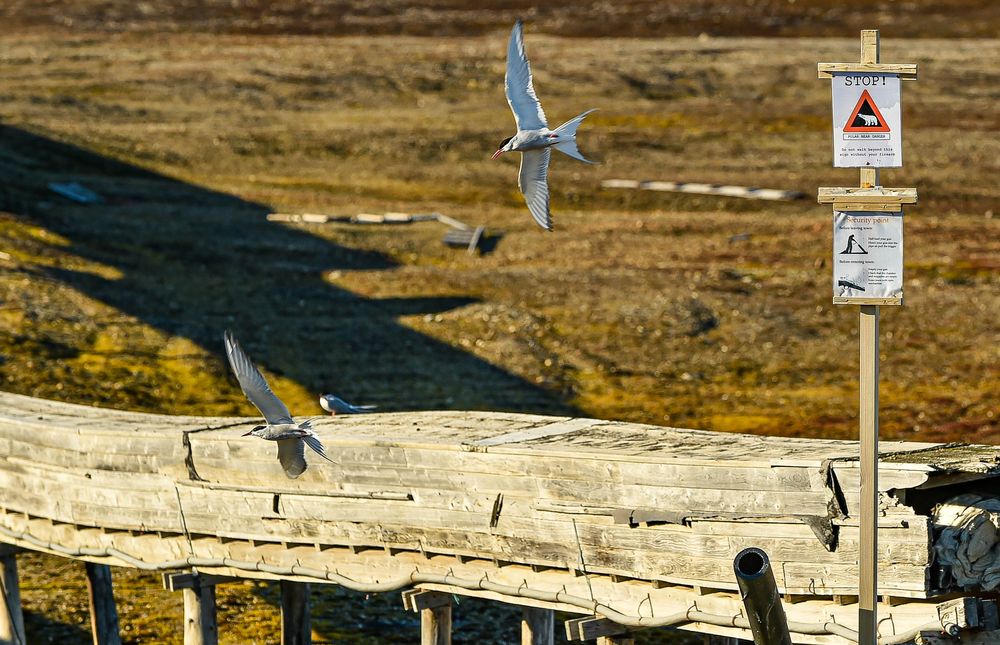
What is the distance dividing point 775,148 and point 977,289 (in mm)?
23972

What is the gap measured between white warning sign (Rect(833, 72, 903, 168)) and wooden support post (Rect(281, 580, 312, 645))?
33.6ft

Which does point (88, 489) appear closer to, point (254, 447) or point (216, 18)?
point (254, 447)

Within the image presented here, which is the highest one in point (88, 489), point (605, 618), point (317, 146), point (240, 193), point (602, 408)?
point (317, 146)

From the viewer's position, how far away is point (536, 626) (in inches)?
656

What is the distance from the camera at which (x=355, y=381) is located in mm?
35688

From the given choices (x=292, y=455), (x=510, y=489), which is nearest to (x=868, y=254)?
(x=510, y=489)

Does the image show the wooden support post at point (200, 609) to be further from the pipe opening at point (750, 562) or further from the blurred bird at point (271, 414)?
the pipe opening at point (750, 562)

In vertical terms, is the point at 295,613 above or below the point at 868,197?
below

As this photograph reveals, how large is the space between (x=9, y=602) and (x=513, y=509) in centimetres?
815

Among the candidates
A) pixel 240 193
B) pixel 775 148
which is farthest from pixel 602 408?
pixel 775 148

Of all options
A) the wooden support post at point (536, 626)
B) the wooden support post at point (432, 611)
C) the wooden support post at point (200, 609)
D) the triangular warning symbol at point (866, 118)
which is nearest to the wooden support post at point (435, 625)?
the wooden support post at point (432, 611)

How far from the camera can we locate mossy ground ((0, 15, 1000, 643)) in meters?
34.7

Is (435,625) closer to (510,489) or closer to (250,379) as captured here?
(510,489)

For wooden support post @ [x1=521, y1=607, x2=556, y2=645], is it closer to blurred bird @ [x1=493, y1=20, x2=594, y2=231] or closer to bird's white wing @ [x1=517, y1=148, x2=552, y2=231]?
blurred bird @ [x1=493, y1=20, x2=594, y2=231]
